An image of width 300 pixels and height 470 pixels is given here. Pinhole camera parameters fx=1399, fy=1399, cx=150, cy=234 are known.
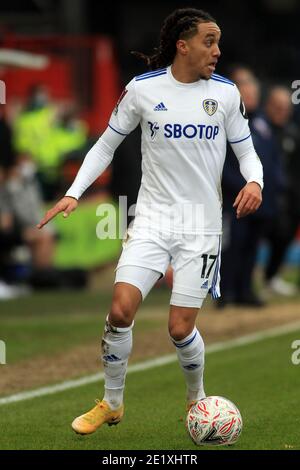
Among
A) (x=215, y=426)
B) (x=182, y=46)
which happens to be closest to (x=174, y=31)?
(x=182, y=46)

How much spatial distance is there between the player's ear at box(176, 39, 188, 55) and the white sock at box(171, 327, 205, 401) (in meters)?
1.64

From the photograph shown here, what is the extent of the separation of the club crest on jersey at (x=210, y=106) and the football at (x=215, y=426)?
Answer: 1.71m

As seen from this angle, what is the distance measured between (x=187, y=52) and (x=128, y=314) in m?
1.58

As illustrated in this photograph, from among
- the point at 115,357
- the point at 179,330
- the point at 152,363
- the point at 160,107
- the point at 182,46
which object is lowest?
the point at 152,363

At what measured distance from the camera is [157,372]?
37.0 feet

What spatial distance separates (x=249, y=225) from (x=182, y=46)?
7.95 meters

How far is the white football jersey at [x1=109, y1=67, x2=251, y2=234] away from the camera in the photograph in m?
8.12

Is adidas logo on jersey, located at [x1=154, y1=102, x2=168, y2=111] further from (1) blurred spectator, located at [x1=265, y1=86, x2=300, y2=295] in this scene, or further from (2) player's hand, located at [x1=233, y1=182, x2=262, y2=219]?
(1) blurred spectator, located at [x1=265, y1=86, x2=300, y2=295]

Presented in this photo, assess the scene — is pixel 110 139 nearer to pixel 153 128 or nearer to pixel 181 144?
pixel 153 128

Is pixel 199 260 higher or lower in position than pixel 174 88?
lower

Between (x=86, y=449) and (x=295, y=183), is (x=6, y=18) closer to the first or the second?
(x=295, y=183)

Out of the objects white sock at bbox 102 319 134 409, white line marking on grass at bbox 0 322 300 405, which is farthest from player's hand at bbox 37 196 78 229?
white line marking on grass at bbox 0 322 300 405

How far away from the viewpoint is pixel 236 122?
8281 mm

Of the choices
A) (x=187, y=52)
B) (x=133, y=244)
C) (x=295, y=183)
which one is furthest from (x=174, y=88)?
(x=295, y=183)
